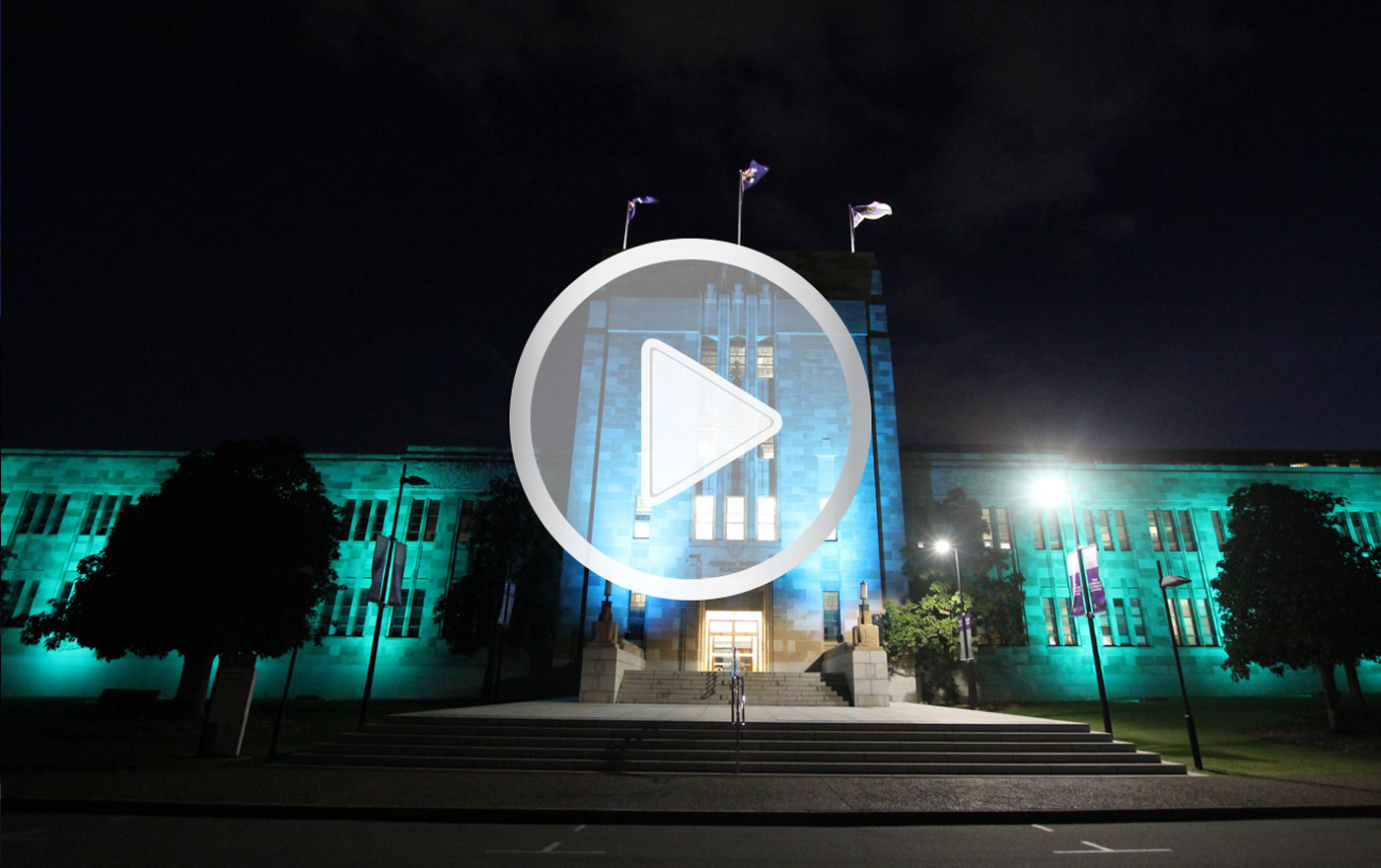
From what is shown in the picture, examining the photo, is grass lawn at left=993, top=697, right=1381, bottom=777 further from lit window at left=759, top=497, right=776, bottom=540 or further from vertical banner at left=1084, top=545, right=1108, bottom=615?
lit window at left=759, top=497, right=776, bottom=540

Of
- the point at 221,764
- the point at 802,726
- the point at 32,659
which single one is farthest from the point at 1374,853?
the point at 32,659

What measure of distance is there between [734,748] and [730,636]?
69.3 feet

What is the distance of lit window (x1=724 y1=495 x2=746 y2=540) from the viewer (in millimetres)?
36781

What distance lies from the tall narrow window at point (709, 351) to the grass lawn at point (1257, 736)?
82.4 ft

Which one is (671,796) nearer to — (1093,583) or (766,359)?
(1093,583)

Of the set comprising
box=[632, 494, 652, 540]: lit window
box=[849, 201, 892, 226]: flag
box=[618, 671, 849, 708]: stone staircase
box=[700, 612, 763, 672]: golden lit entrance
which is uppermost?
box=[849, 201, 892, 226]: flag

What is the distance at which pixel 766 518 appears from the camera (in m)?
37.2

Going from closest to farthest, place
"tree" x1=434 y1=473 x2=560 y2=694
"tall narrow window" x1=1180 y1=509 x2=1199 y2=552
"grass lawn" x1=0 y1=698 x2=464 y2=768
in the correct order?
1. "grass lawn" x1=0 y1=698 x2=464 y2=768
2. "tree" x1=434 y1=473 x2=560 y2=694
3. "tall narrow window" x1=1180 y1=509 x2=1199 y2=552

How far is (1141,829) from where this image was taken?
33.4 ft

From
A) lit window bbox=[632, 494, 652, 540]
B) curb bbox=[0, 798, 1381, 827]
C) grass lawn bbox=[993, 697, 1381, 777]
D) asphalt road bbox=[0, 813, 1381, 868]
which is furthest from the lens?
lit window bbox=[632, 494, 652, 540]

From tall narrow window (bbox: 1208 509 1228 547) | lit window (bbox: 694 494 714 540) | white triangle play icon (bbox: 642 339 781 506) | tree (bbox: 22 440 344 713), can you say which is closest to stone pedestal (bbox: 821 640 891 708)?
white triangle play icon (bbox: 642 339 781 506)

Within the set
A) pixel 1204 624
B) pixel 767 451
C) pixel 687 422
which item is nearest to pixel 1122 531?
pixel 1204 624

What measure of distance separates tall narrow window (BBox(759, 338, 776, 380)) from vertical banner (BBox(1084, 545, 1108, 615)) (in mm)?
24639

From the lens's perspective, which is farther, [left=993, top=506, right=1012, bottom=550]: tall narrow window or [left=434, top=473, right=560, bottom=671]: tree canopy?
[left=993, top=506, right=1012, bottom=550]: tall narrow window
